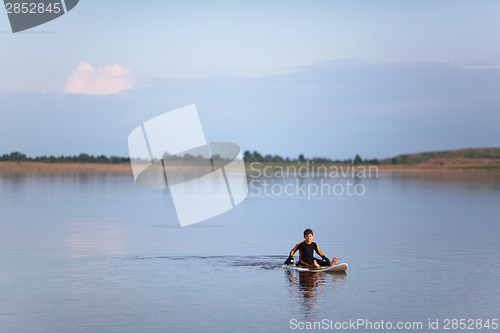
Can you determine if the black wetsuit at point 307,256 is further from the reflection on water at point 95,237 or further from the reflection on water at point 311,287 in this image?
the reflection on water at point 95,237

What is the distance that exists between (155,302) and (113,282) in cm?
385

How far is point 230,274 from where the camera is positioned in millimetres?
26094

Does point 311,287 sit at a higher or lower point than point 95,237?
lower

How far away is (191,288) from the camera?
2309cm

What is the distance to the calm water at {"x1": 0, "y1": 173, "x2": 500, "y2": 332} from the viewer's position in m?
19.3

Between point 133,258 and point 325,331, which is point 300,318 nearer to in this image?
point 325,331

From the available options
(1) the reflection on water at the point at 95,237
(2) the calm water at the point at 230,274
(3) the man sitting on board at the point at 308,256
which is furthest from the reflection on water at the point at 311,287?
(1) the reflection on water at the point at 95,237

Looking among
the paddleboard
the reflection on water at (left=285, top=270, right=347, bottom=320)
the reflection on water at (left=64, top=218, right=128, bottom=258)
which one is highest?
the reflection on water at (left=64, top=218, right=128, bottom=258)

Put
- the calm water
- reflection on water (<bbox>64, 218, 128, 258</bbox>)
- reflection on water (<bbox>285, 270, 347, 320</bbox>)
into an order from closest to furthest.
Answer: the calm water < reflection on water (<bbox>285, 270, 347, 320</bbox>) < reflection on water (<bbox>64, 218, 128, 258</bbox>)

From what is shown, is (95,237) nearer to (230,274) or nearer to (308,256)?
(230,274)

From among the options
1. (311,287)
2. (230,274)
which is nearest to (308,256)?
(230,274)

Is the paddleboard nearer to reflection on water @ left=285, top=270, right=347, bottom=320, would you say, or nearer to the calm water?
reflection on water @ left=285, top=270, right=347, bottom=320

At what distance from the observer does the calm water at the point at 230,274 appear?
1934 cm

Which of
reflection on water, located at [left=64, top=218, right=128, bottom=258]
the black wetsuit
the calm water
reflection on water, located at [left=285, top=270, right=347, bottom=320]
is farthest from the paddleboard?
reflection on water, located at [left=64, top=218, right=128, bottom=258]
